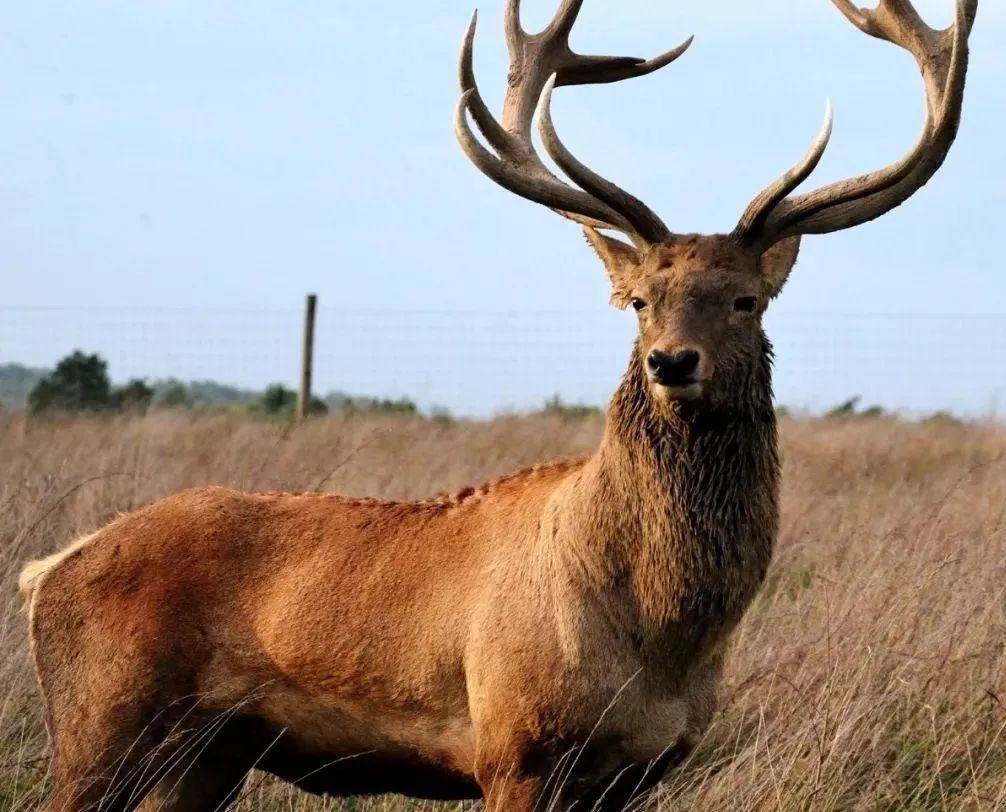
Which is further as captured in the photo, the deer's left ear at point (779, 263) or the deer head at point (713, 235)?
the deer's left ear at point (779, 263)

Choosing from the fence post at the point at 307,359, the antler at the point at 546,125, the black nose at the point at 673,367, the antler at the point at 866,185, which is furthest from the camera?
the fence post at the point at 307,359

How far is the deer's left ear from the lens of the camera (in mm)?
4523

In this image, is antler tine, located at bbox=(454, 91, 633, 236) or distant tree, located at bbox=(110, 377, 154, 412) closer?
antler tine, located at bbox=(454, 91, 633, 236)

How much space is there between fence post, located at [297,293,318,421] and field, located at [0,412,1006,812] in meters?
4.08

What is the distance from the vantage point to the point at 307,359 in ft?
52.2

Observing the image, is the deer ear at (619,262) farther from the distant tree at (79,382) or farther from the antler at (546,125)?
the distant tree at (79,382)

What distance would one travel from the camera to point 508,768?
13.5 feet

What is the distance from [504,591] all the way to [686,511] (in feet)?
1.89

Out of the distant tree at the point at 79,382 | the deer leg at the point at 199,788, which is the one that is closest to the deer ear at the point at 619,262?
the deer leg at the point at 199,788

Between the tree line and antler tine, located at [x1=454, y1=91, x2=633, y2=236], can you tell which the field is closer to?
antler tine, located at [x1=454, y1=91, x2=633, y2=236]

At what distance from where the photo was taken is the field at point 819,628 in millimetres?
5062

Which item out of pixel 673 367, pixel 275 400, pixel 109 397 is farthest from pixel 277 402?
pixel 673 367

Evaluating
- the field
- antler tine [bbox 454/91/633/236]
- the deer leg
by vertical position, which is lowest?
the deer leg

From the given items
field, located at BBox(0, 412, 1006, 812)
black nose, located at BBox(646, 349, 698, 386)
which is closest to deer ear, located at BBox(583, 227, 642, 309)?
black nose, located at BBox(646, 349, 698, 386)
